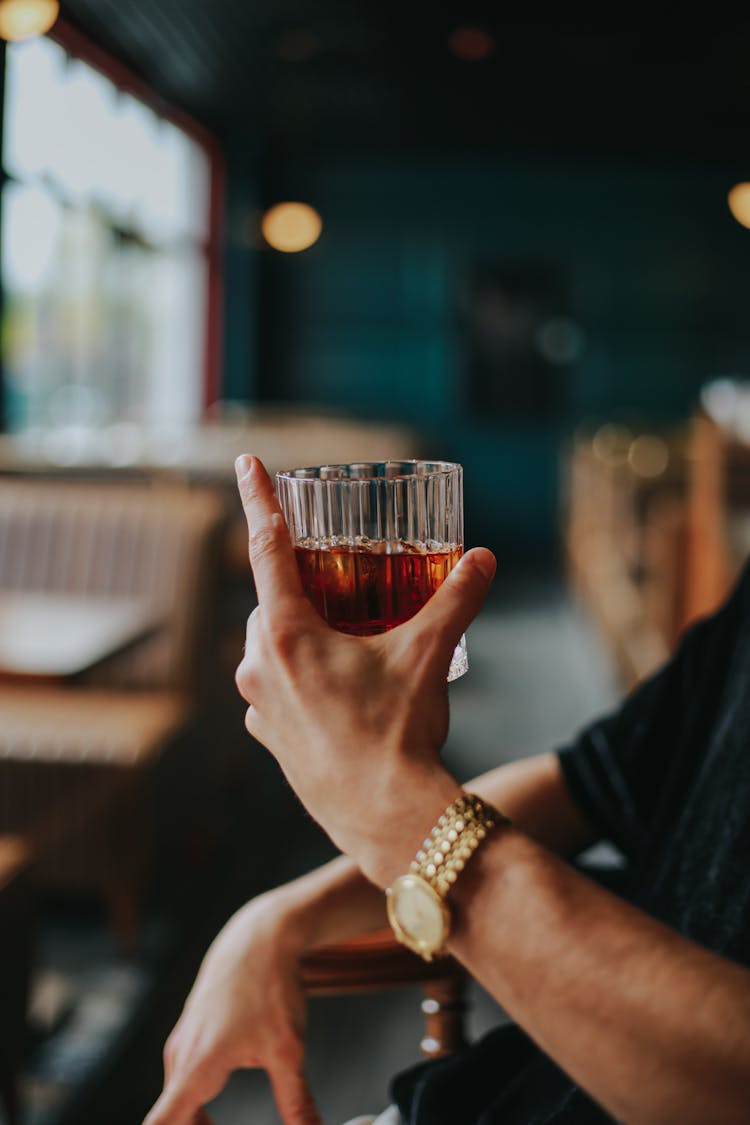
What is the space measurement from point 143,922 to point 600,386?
24.2 feet

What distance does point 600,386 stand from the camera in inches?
360

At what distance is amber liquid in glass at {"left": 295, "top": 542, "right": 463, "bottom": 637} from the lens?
1.97 feet

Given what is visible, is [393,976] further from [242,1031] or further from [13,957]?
[13,957]

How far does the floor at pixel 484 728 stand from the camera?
181 cm

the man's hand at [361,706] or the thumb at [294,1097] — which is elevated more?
the man's hand at [361,706]

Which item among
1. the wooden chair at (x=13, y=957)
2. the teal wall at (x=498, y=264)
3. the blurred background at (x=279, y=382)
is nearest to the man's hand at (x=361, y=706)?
the blurred background at (x=279, y=382)

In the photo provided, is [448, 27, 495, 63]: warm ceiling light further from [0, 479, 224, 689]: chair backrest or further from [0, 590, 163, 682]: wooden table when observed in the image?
[0, 590, 163, 682]: wooden table

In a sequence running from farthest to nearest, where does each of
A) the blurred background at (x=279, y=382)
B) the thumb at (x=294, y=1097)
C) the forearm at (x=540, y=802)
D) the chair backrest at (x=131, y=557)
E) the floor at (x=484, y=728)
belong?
the chair backrest at (x=131, y=557)
the blurred background at (x=279, y=382)
the floor at (x=484, y=728)
the forearm at (x=540, y=802)
the thumb at (x=294, y=1097)

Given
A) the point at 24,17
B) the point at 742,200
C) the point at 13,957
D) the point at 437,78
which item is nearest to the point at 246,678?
the point at 24,17

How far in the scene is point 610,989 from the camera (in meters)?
0.52

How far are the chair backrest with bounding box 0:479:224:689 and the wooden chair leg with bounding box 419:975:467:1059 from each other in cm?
186

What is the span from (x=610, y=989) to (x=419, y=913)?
0.10 metres

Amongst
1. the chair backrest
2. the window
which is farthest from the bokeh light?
the window

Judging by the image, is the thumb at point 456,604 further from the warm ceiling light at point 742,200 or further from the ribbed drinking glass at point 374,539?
the warm ceiling light at point 742,200
